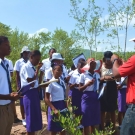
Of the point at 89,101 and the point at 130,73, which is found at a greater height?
the point at 130,73

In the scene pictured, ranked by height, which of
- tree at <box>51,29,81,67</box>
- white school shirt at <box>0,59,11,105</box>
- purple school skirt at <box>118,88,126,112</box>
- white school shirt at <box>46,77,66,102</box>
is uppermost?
tree at <box>51,29,81,67</box>

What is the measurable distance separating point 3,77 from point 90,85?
5.83ft

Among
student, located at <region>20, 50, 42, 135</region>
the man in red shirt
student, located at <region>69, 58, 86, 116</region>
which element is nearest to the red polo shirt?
the man in red shirt

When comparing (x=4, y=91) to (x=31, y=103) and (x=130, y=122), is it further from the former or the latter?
(x=130, y=122)

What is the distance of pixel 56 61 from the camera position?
16.6 feet

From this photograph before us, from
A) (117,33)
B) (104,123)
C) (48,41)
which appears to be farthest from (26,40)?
(104,123)

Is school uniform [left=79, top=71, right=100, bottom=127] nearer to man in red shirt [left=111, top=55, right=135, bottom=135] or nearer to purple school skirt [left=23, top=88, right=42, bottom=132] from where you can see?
purple school skirt [left=23, top=88, right=42, bottom=132]

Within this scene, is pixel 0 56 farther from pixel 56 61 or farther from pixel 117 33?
pixel 117 33

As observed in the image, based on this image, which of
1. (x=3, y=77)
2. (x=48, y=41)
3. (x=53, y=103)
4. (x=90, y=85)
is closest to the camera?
(x=3, y=77)

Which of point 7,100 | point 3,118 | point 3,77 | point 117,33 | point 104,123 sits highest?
point 117,33

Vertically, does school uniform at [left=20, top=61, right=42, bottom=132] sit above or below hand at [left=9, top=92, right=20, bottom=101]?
below

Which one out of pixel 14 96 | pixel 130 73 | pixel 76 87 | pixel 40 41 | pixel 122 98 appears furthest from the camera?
pixel 40 41

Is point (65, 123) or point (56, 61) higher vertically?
point (56, 61)

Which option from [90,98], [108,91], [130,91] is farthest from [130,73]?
[108,91]
